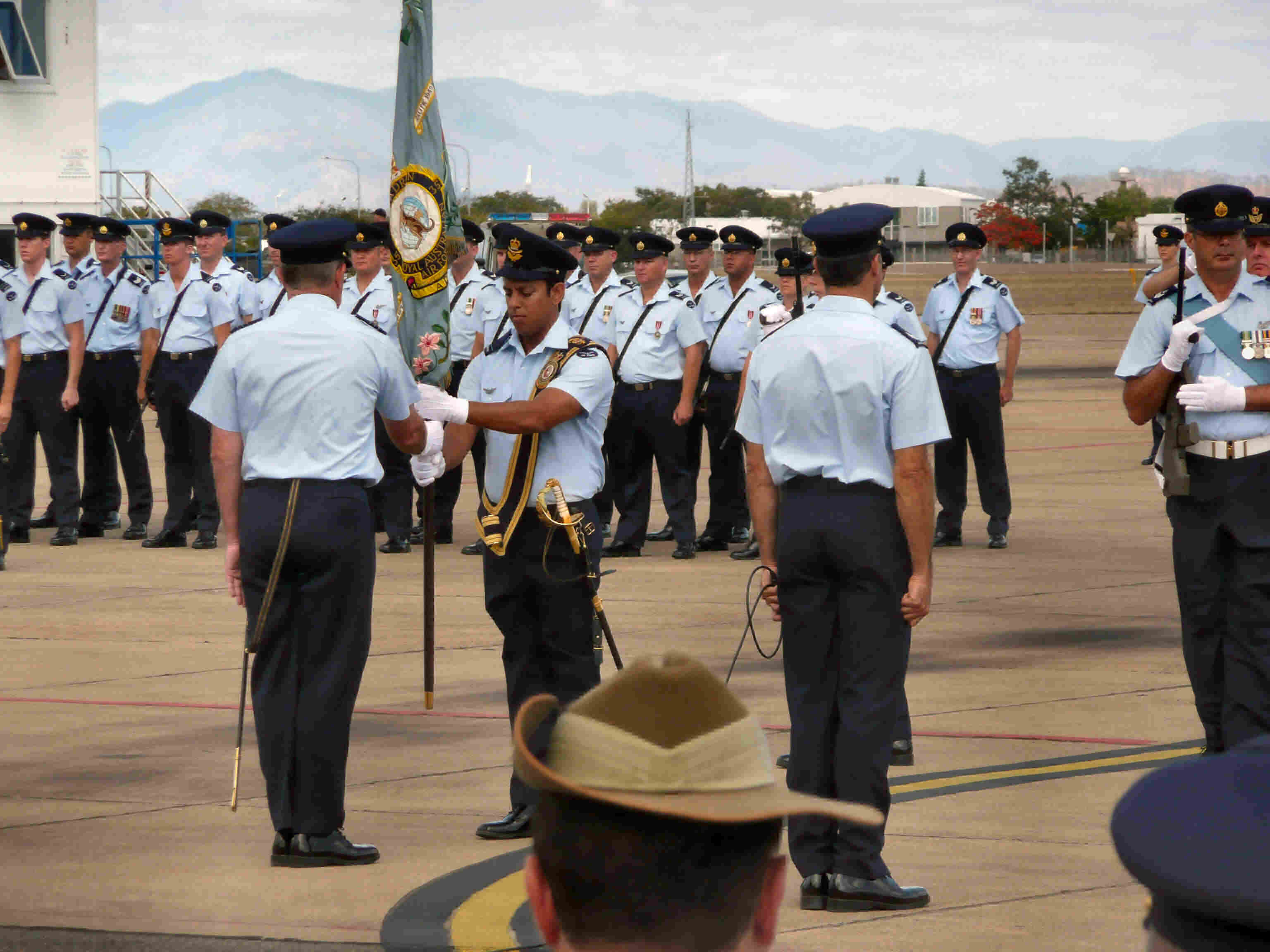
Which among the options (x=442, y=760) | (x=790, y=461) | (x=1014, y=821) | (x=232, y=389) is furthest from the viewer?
(x=442, y=760)

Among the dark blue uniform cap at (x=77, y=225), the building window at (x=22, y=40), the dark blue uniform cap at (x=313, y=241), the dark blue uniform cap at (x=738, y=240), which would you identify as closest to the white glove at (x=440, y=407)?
the dark blue uniform cap at (x=313, y=241)

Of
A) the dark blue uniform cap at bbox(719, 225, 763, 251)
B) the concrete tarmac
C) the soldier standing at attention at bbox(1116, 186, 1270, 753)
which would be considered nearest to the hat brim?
the concrete tarmac

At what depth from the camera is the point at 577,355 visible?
6215 millimetres

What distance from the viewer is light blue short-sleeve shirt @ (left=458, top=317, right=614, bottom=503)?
242 inches

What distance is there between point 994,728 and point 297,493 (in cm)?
342

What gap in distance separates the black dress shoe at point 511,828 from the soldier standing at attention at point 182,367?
7.35 meters

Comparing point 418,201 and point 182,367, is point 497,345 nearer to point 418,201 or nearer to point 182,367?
point 418,201

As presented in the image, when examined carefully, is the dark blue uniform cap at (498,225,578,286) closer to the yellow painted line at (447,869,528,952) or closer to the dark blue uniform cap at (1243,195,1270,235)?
the yellow painted line at (447,869,528,952)

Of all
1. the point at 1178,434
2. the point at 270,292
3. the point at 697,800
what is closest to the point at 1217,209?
the point at 1178,434

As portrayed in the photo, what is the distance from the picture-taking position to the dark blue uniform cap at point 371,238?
40.5 feet

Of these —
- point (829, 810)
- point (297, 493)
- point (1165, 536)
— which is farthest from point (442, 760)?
point (1165, 536)

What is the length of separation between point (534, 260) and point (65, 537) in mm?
8290

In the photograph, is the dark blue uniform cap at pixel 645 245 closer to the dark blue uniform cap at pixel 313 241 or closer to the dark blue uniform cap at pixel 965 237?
the dark blue uniform cap at pixel 965 237

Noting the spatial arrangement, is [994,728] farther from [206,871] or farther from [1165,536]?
[1165,536]
